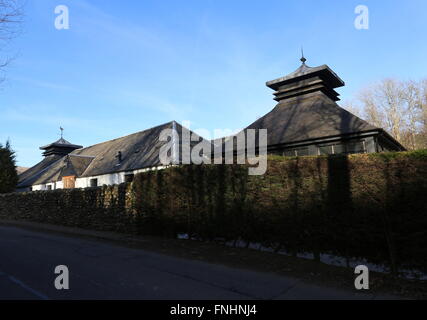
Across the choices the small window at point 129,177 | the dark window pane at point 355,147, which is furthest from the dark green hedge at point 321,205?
the small window at point 129,177

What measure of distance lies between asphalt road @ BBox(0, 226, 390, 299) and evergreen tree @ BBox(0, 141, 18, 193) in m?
22.3

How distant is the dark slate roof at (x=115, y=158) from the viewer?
25859 mm

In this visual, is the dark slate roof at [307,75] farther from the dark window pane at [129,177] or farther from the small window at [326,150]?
the dark window pane at [129,177]

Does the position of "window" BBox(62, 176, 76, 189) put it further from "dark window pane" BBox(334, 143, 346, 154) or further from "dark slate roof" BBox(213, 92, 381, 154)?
"dark window pane" BBox(334, 143, 346, 154)

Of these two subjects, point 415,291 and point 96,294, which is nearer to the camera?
point 96,294

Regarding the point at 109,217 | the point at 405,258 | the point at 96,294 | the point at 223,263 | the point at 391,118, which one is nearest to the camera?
the point at 96,294

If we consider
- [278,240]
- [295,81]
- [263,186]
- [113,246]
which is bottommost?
[113,246]

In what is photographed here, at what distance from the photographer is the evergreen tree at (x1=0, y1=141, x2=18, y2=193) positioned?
1068 inches

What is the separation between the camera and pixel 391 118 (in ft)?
131

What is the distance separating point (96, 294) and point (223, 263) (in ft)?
12.0

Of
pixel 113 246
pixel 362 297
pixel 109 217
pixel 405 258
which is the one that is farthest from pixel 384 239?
pixel 109 217

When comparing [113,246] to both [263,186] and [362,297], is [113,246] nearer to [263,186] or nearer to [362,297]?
[263,186]

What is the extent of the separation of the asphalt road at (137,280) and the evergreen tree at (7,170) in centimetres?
2232
